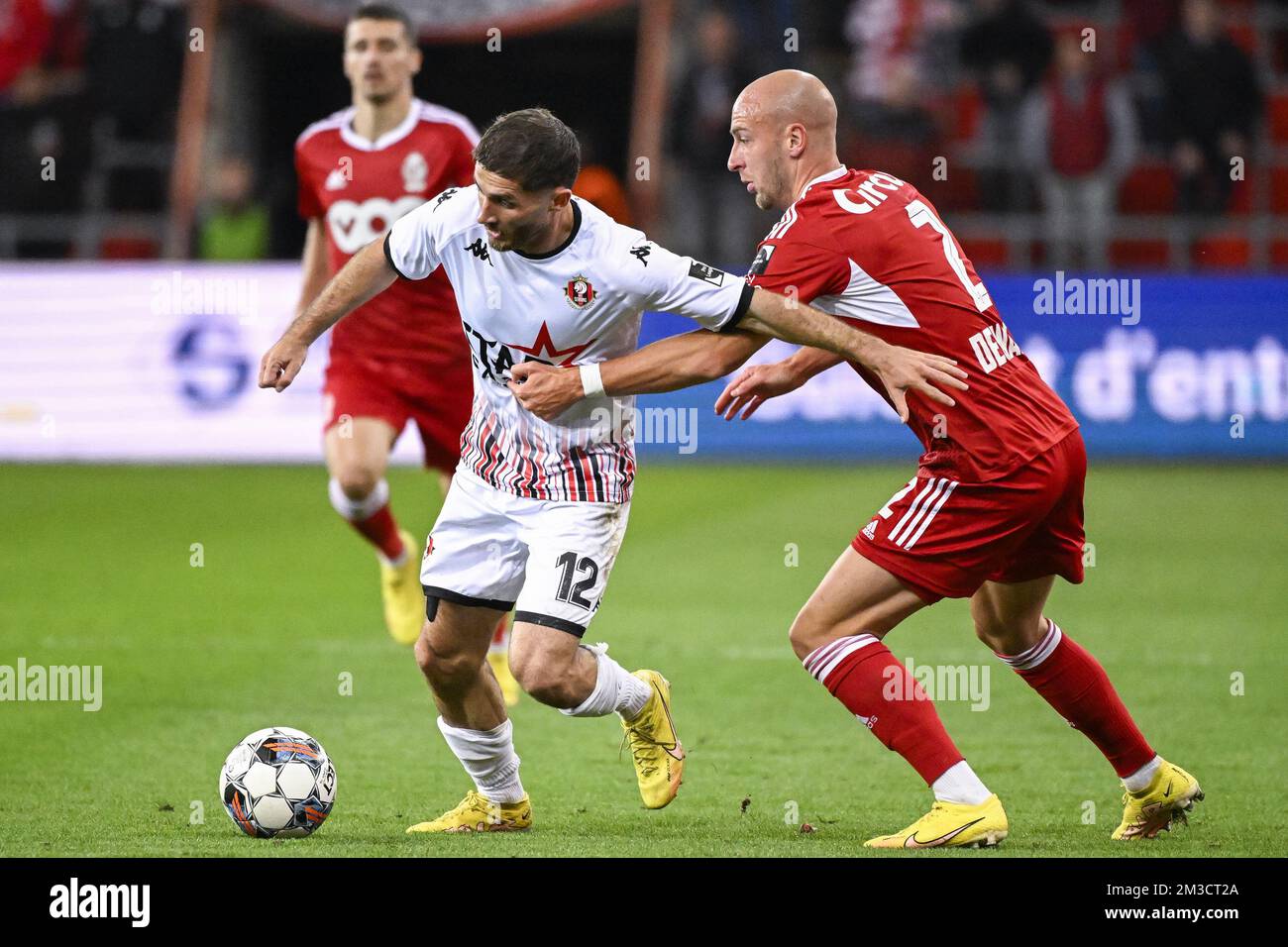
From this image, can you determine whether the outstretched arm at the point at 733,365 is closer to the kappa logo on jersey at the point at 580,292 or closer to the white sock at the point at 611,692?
the kappa logo on jersey at the point at 580,292

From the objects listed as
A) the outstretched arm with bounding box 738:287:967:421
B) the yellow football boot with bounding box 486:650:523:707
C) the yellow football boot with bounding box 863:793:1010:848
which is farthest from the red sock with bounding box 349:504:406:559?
the yellow football boot with bounding box 863:793:1010:848

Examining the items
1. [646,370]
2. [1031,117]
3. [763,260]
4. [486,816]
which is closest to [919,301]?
[763,260]

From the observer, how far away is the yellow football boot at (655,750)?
19.3 ft

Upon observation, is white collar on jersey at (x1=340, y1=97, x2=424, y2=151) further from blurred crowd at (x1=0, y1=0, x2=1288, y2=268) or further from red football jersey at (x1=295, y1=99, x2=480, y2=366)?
blurred crowd at (x1=0, y1=0, x2=1288, y2=268)

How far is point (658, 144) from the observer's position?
61.7 ft

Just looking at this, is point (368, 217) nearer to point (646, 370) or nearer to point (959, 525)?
point (646, 370)

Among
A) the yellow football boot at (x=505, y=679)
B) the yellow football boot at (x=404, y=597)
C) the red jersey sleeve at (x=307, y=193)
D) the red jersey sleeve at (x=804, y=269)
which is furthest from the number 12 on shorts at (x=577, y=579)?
the red jersey sleeve at (x=307, y=193)

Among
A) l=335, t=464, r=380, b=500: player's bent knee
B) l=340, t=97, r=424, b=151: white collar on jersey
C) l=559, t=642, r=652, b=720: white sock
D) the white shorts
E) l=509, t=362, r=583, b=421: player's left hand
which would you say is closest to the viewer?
l=509, t=362, r=583, b=421: player's left hand

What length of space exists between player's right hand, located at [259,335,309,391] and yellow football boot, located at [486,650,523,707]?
257 centimetres

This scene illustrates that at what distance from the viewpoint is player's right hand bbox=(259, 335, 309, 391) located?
5574 millimetres

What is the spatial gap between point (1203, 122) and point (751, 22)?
4440mm

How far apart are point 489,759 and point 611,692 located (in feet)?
1.43

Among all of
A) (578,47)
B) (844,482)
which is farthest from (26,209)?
(844,482)

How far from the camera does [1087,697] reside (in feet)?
18.9
